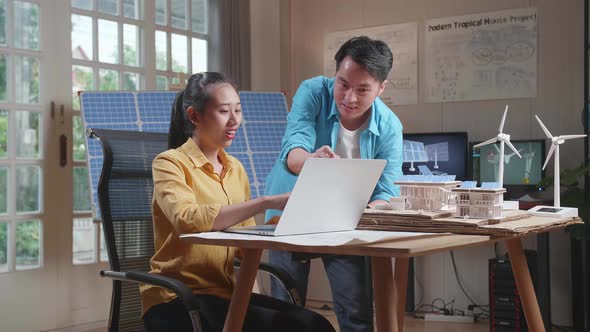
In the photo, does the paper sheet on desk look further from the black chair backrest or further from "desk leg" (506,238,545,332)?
"desk leg" (506,238,545,332)

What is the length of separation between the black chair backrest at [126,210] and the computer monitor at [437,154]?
2.68 metres

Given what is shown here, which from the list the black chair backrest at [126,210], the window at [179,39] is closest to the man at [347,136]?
the black chair backrest at [126,210]

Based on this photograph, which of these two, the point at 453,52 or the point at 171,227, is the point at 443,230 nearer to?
the point at 171,227

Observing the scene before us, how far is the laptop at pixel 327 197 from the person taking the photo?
1431 millimetres

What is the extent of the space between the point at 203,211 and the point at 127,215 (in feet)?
1.49

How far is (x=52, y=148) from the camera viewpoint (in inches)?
160

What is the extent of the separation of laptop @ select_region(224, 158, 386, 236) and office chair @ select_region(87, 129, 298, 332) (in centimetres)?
42

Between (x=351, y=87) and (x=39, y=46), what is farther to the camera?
(x=39, y=46)

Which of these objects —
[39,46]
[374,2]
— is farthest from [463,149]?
[39,46]

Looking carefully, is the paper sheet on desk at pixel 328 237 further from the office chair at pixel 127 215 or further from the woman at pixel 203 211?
the office chair at pixel 127 215

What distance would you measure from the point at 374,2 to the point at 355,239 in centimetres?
397

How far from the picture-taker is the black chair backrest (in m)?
1.93

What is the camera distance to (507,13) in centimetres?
462

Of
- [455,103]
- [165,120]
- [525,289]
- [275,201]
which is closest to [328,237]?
[275,201]
